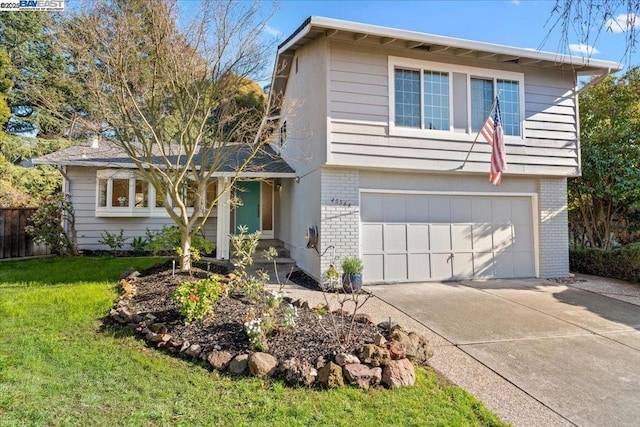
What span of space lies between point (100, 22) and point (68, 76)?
1581 millimetres

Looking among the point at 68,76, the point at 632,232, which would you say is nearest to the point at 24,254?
the point at 68,76

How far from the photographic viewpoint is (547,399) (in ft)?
10.9

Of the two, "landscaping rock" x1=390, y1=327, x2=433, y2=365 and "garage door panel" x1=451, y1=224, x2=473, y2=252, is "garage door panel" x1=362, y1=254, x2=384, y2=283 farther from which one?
"landscaping rock" x1=390, y1=327, x2=433, y2=365

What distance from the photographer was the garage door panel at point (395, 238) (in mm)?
8242

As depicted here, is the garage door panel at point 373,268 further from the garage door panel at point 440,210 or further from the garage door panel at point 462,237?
the garage door panel at point 462,237

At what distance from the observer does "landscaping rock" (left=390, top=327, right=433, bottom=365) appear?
13.0 ft

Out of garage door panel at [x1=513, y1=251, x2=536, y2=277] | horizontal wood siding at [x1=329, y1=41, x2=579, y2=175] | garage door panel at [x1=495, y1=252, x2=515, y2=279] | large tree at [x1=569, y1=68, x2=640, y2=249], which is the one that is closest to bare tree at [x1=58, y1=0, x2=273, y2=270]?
horizontal wood siding at [x1=329, y1=41, x2=579, y2=175]

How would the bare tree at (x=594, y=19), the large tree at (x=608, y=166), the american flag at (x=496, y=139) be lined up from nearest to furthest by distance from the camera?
the bare tree at (x=594, y=19)
the american flag at (x=496, y=139)
the large tree at (x=608, y=166)

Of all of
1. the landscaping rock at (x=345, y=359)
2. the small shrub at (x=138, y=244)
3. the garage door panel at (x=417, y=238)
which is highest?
the garage door panel at (x=417, y=238)

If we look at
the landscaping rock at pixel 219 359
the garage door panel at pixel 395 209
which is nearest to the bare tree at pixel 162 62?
the garage door panel at pixel 395 209

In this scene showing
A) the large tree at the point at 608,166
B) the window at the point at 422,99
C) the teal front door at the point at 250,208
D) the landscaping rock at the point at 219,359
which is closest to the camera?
the landscaping rock at the point at 219,359

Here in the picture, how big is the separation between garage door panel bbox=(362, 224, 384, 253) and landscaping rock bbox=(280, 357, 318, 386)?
188 inches

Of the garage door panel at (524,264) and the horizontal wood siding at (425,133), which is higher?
the horizontal wood siding at (425,133)

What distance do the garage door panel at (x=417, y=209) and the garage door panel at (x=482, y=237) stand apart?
56.8 inches
